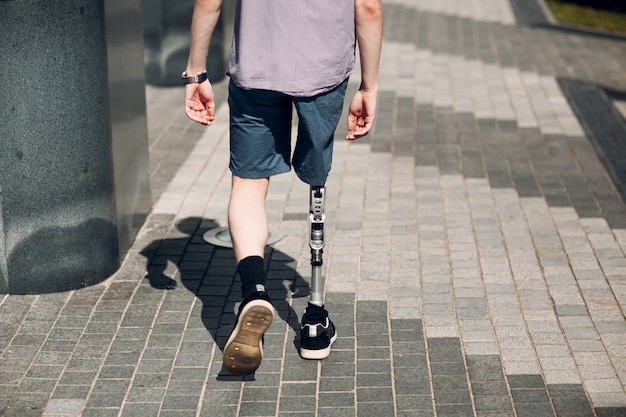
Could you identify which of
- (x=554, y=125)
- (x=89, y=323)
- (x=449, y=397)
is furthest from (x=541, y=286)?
(x=554, y=125)

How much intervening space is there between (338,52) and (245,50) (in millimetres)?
371

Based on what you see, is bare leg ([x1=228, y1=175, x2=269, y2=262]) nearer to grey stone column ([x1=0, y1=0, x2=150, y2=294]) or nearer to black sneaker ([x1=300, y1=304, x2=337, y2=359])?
black sneaker ([x1=300, y1=304, x2=337, y2=359])

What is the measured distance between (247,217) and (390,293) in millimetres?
1144

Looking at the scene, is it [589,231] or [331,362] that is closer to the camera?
[331,362]

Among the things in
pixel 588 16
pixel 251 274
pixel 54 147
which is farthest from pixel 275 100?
pixel 588 16

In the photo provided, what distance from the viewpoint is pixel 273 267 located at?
551cm

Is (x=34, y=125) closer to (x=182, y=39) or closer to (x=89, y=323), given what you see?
(x=89, y=323)

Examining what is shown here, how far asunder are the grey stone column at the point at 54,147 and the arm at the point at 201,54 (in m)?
0.80

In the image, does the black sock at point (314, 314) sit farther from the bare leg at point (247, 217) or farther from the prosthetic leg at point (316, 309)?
the bare leg at point (247, 217)

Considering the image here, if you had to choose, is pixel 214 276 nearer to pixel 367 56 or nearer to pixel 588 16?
pixel 367 56

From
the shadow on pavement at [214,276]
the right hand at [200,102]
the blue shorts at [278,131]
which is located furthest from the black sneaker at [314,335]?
the right hand at [200,102]

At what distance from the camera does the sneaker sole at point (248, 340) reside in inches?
156

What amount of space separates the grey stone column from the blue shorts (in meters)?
0.94

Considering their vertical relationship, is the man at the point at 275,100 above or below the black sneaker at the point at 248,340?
above
